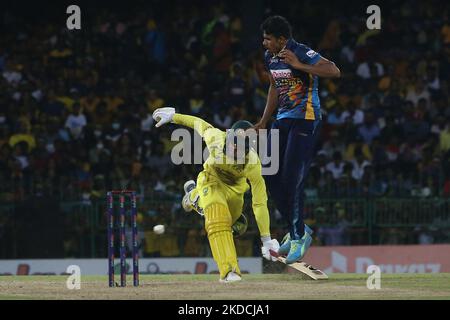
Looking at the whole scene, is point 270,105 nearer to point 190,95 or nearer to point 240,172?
point 240,172

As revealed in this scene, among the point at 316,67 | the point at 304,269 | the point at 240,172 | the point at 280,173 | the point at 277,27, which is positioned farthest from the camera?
the point at 304,269

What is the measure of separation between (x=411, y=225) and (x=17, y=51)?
9.02 meters

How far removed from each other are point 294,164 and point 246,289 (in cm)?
163

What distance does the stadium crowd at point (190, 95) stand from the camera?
21.3 metres

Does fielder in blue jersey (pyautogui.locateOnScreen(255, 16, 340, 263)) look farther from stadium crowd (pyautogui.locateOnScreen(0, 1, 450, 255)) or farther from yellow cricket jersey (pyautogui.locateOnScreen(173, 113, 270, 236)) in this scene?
stadium crowd (pyautogui.locateOnScreen(0, 1, 450, 255))

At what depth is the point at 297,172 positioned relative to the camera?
14000 mm

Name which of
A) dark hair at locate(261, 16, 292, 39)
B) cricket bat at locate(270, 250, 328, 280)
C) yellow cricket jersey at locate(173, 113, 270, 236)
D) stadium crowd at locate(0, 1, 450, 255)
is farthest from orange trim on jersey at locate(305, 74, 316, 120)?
stadium crowd at locate(0, 1, 450, 255)

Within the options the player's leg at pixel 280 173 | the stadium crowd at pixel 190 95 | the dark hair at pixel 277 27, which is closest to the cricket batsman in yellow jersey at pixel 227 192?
the player's leg at pixel 280 173

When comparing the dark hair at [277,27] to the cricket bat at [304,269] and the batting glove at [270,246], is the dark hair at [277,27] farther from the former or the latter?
the cricket bat at [304,269]

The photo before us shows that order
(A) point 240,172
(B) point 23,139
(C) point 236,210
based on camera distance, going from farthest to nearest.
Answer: (B) point 23,139, (C) point 236,210, (A) point 240,172

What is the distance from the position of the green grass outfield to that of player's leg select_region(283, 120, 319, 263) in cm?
43

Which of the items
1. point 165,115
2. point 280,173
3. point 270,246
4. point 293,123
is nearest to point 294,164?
point 280,173

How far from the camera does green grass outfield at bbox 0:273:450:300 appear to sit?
1248 cm
